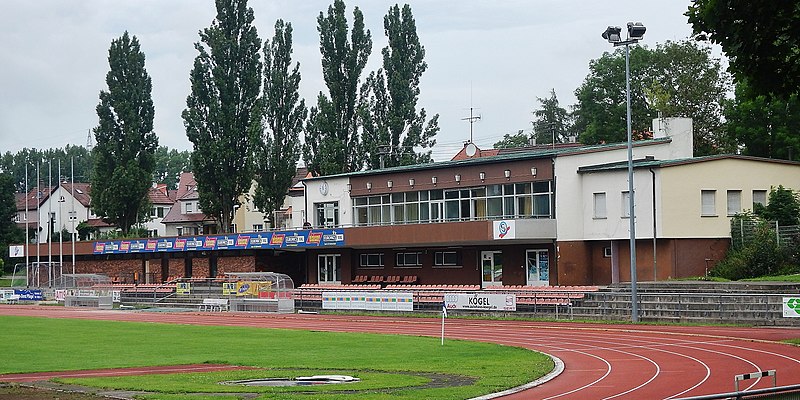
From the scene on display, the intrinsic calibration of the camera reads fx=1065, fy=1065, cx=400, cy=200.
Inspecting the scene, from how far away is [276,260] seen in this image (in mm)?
69500

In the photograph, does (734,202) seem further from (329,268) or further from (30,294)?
(30,294)

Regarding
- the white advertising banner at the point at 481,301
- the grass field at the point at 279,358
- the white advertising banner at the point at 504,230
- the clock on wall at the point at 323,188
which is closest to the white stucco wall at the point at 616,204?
the white advertising banner at the point at 504,230

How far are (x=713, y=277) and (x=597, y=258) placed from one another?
654cm

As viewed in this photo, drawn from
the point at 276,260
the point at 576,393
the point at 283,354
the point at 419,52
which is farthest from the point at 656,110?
the point at 576,393

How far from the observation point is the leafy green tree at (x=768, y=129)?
207 ft

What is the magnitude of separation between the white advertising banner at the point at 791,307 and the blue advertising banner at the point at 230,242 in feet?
102

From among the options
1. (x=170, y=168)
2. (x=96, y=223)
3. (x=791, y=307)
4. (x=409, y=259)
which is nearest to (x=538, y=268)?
(x=409, y=259)

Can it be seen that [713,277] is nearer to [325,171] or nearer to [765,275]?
[765,275]

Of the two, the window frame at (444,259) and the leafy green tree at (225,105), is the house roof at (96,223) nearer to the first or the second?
the leafy green tree at (225,105)

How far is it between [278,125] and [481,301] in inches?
1226

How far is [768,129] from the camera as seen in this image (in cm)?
6500

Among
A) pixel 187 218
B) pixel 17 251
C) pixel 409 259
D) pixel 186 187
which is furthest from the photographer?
pixel 186 187

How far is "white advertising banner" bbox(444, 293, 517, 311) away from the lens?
46.8m

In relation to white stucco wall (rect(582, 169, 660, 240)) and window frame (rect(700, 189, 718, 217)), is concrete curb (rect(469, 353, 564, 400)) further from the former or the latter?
window frame (rect(700, 189, 718, 217))
